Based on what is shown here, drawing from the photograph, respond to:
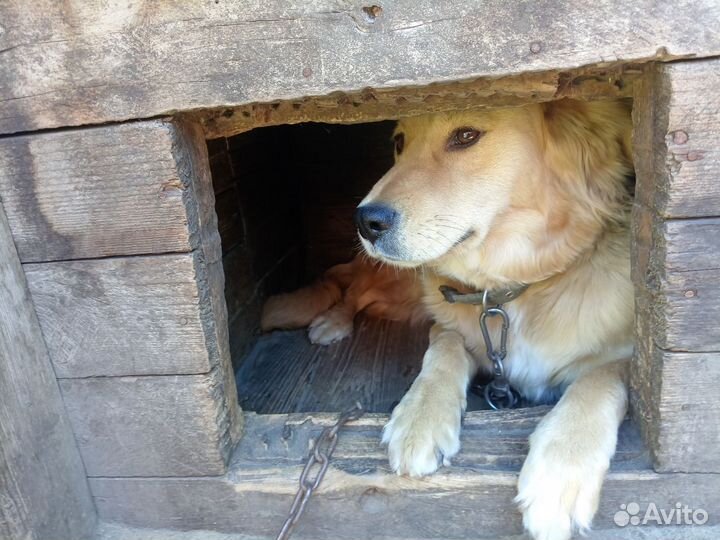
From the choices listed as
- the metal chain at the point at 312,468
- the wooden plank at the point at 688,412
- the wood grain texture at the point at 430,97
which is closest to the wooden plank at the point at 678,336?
the wooden plank at the point at 688,412

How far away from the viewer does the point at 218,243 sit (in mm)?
1443

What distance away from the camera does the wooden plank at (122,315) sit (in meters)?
1.33

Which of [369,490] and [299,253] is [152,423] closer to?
[369,490]

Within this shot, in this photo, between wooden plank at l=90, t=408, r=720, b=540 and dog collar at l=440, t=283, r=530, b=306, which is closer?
wooden plank at l=90, t=408, r=720, b=540

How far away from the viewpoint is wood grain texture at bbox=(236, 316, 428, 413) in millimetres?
1955

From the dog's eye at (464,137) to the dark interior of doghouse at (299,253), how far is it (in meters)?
0.84

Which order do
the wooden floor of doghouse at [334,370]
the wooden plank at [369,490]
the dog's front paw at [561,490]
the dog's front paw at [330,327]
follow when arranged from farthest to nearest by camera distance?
the dog's front paw at [330,327]
the wooden floor of doghouse at [334,370]
the wooden plank at [369,490]
the dog's front paw at [561,490]

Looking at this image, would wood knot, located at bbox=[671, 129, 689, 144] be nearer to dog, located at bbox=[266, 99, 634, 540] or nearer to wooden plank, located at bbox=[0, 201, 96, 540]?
dog, located at bbox=[266, 99, 634, 540]

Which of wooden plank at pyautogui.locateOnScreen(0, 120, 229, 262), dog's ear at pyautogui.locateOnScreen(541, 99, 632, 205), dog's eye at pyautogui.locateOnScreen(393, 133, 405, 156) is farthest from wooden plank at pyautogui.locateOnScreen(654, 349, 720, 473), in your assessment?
wooden plank at pyautogui.locateOnScreen(0, 120, 229, 262)

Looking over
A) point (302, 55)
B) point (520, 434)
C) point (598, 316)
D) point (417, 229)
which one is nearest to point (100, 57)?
point (302, 55)

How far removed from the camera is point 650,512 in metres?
1.36

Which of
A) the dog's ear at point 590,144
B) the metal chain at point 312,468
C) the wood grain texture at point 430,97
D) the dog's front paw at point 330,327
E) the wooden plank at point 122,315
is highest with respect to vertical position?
the wood grain texture at point 430,97

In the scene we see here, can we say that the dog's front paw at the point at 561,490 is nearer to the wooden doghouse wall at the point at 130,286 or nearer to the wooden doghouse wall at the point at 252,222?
the wooden doghouse wall at the point at 130,286

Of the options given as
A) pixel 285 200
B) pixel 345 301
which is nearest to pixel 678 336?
pixel 345 301
